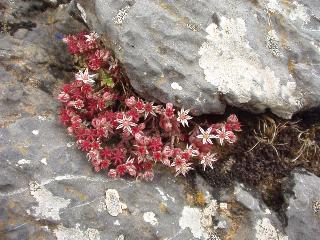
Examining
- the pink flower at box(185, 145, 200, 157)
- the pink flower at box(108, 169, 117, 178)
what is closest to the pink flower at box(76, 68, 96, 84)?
the pink flower at box(108, 169, 117, 178)

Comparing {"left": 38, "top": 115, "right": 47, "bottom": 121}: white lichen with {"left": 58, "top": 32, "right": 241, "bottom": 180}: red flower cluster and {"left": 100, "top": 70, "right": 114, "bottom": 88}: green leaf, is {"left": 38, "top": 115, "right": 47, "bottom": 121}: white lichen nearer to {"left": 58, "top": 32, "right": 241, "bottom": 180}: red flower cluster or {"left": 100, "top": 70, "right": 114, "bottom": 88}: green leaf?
{"left": 58, "top": 32, "right": 241, "bottom": 180}: red flower cluster

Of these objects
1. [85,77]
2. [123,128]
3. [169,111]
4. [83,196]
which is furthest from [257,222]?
[85,77]

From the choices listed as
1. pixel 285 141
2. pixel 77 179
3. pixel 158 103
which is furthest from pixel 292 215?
pixel 77 179

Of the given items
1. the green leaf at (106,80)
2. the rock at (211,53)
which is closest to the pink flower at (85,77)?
the green leaf at (106,80)

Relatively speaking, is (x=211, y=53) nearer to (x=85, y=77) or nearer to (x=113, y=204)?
(x=85, y=77)

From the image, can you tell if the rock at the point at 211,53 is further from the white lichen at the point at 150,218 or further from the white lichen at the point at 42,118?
the white lichen at the point at 150,218
